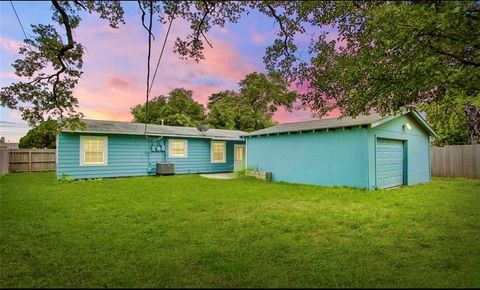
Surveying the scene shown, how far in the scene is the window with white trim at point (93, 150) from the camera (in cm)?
1392

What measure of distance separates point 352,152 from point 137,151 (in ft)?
32.8

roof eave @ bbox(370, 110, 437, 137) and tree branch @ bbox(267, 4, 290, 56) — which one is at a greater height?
tree branch @ bbox(267, 4, 290, 56)

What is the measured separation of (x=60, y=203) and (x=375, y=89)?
7.44 m

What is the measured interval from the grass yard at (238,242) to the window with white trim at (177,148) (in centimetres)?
840

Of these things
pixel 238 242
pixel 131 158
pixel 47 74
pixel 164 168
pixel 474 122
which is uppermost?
pixel 474 122

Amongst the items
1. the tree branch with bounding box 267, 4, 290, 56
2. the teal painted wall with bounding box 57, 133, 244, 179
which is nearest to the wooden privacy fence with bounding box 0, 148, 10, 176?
the teal painted wall with bounding box 57, 133, 244, 179

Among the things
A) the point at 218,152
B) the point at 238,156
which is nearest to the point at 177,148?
the point at 218,152

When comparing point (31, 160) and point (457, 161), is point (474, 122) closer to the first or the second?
point (457, 161)

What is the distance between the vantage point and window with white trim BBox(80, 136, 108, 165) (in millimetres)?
13922

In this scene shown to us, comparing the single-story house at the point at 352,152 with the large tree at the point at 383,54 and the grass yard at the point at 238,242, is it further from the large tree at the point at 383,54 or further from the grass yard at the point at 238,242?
the large tree at the point at 383,54

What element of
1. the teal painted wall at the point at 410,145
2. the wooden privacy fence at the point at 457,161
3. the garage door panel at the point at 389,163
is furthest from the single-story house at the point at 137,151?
the wooden privacy fence at the point at 457,161

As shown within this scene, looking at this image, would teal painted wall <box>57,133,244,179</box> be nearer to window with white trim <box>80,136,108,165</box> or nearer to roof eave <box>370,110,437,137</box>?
window with white trim <box>80,136,108,165</box>

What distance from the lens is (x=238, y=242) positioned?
4.68 meters

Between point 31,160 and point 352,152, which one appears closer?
point 352,152
